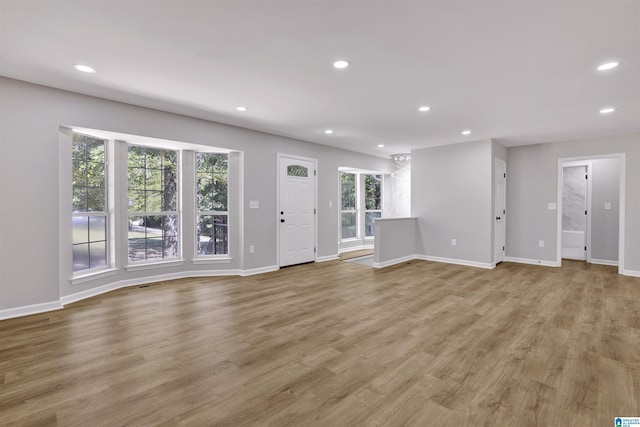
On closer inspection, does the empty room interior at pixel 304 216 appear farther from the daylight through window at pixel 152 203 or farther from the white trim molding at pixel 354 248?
the white trim molding at pixel 354 248

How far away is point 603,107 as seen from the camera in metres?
3.79

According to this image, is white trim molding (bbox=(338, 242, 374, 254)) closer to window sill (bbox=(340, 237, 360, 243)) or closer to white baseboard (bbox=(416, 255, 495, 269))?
window sill (bbox=(340, 237, 360, 243))

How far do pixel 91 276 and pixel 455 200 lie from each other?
6191 mm

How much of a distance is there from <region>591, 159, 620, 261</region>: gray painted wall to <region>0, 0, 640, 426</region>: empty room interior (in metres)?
0.04

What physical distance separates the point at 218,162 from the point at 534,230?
6.21 m

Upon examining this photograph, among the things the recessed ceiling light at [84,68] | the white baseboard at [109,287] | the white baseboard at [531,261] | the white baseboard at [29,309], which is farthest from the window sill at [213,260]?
the white baseboard at [531,261]

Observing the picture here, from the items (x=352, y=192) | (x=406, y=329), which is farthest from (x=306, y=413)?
(x=352, y=192)

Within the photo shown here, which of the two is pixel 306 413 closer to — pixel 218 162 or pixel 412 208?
pixel 218 162

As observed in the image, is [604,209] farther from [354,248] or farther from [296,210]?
[296,210]

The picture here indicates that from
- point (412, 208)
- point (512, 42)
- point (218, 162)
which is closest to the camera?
point (512, 42)

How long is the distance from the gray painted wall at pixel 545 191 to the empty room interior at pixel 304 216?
0.11ft

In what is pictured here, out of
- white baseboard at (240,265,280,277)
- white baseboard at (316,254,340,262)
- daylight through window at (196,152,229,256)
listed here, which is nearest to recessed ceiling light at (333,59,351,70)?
daylight through window at (196,152,229,256)

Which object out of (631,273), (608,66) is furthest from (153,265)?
(631,273)

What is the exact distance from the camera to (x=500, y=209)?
6031 millimetres
